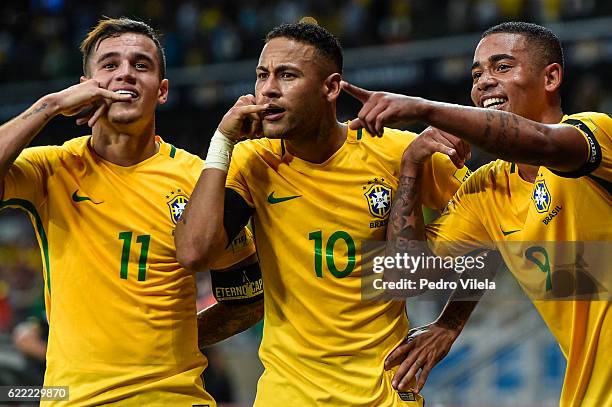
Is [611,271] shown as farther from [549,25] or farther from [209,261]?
[549,25]

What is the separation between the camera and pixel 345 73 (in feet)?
53.9

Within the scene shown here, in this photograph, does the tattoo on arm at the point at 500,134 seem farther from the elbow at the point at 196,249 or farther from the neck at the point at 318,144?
the elbow at the point at 196,249

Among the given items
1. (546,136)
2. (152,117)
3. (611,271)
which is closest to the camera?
(546,136)

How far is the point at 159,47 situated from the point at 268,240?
3.88 ft

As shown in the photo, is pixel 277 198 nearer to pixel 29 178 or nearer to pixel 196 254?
pixel 196 254

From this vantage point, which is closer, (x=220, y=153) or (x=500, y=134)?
(x=500, y=134)

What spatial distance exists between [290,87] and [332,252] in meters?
0.78

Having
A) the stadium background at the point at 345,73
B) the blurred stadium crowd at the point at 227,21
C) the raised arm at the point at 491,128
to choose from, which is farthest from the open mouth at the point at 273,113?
the blurred stadium crowd at the point at 227,21

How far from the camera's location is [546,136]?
357 cm

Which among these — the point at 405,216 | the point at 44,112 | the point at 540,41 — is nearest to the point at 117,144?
the point at 44,112

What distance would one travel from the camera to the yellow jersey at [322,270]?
4273 mm

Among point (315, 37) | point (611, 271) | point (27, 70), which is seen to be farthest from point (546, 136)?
point (27, 70)

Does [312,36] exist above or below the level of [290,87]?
above

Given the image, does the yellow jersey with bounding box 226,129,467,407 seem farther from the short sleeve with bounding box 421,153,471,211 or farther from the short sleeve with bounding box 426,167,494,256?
the short sleeve with bounding box 426,167,494,256
